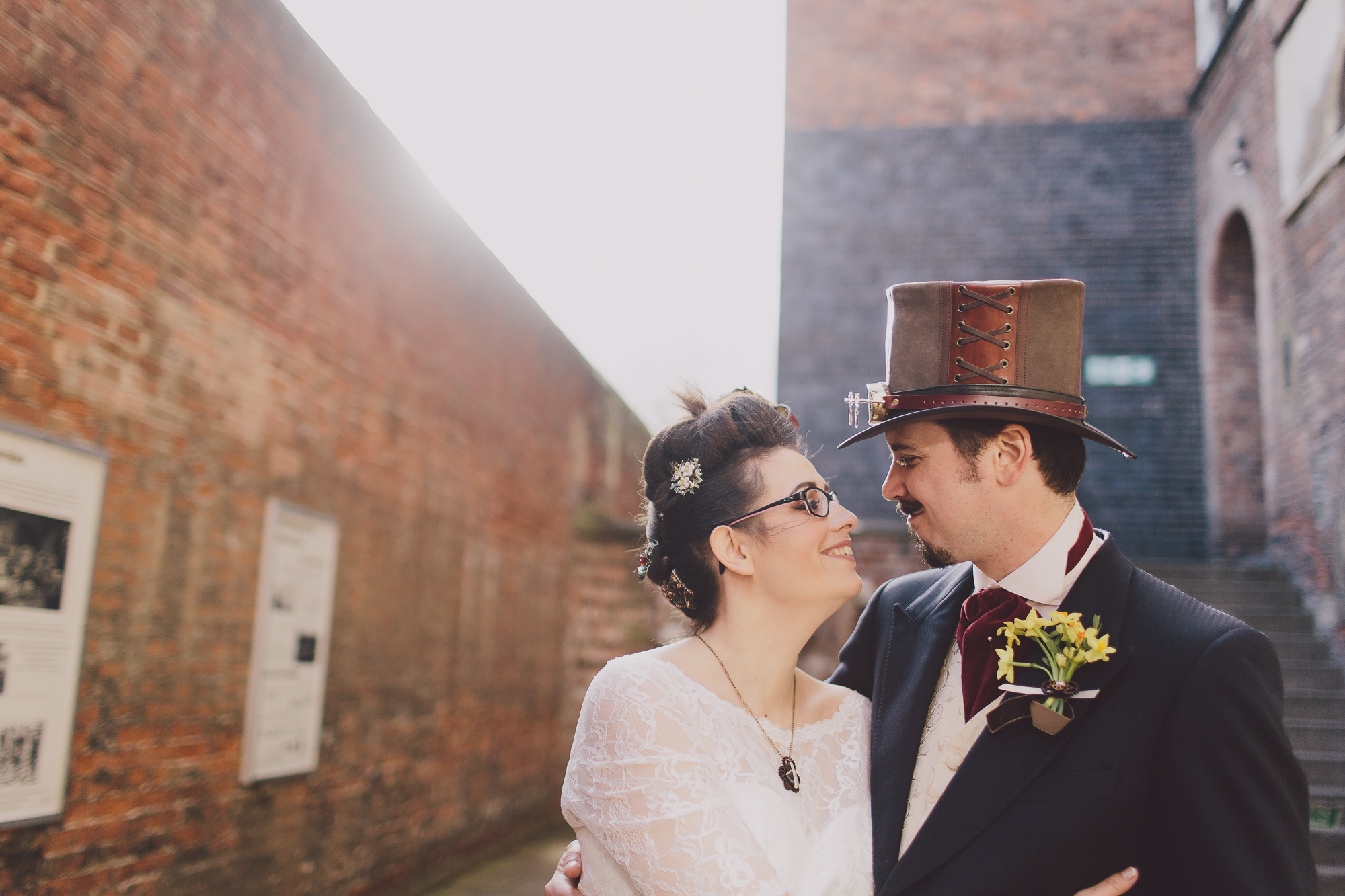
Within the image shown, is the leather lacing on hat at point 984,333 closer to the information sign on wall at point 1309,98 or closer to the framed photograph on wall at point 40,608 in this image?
the framed photograph on wall at point 40,608

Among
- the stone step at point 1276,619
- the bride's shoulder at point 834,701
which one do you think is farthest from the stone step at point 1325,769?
the bride's shoulder at point 834,701

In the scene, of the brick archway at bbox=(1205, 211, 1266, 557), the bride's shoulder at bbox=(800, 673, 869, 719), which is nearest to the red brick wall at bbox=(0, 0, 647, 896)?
the bride's shoulder at bbox=(800, 673, 869, 719)

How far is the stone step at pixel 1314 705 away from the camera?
634 cm

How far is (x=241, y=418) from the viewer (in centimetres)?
452

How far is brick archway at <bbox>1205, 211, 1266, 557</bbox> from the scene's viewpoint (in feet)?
33.5

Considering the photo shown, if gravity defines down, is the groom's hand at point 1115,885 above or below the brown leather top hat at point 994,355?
below

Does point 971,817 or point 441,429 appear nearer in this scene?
point 971,817

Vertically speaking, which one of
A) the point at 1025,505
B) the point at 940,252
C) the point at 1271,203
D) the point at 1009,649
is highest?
the point at 940,252

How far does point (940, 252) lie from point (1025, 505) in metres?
10.1

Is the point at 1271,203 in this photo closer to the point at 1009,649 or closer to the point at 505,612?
the point at 505,612

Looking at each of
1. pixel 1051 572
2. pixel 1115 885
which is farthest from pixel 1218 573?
pixel 1115 885

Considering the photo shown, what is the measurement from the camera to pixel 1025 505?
2.18 metres

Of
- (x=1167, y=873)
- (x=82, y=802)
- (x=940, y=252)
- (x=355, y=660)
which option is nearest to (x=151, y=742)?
(x=82, y=802)

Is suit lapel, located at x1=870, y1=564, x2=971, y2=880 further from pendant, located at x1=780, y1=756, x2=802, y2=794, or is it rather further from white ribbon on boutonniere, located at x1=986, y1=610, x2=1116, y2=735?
white ribbon on boutonniere, located at x1=986, y1=610, x2=1116, y2=735
